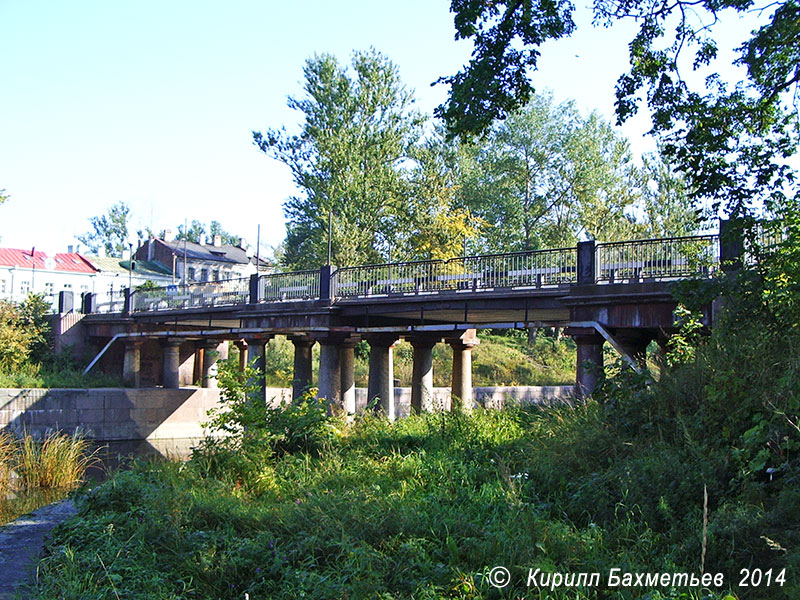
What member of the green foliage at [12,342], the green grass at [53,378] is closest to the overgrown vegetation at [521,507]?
the green grass at [53,378]

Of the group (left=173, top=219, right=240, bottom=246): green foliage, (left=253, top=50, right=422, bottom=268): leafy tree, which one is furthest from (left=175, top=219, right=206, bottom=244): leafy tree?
(left=253, top=50, right=422, bottom=268): leafy tree

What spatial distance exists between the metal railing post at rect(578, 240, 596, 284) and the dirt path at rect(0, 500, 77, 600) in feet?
34.8

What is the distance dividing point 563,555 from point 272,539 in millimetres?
2722

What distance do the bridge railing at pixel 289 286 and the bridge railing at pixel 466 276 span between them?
1006mm

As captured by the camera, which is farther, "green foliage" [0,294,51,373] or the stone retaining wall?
"green foliage" [0,294,51,373]

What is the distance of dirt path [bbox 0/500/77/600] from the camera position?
24.6ft

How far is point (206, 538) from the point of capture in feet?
25.4

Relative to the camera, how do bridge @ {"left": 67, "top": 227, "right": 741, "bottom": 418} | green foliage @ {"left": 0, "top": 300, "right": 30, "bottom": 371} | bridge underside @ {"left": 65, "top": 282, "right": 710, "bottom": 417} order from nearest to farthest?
bridge @ {"left": 67, "top": 227, "right": 741, "bottom": 418} < bridge underside @ {"left": 65, "top": 282, "right": 710, "bottom": 417} < green foliage @ {"left": 0, "top": 300, "right": 30, "bottom": 371}

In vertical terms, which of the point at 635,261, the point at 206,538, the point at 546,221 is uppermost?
the point at 546,221

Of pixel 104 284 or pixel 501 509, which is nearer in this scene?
pixel 501 509

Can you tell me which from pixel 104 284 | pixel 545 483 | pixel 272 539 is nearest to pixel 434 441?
pixel 545 483

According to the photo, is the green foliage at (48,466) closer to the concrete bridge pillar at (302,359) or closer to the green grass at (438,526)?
the green grass at (438,526)

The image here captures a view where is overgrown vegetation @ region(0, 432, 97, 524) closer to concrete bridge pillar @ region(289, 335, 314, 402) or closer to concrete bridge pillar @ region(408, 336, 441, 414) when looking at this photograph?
concrete bridge pillar @ region(289, 335, 314, 402)

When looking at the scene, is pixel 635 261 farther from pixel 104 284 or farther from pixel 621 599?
pixel 104 284
